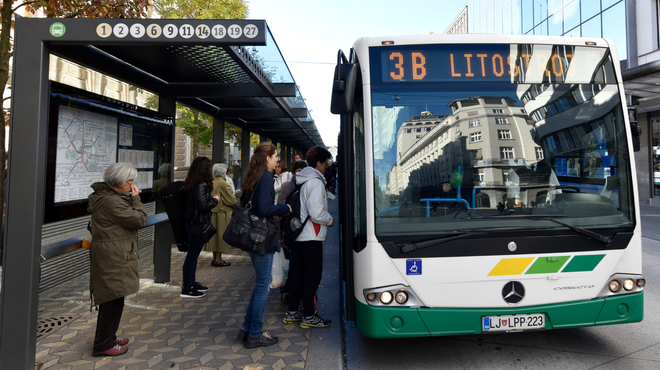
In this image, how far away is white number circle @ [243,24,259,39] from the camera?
333cm

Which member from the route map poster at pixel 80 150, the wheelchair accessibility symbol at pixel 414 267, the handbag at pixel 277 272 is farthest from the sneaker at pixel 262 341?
the route map poster at pixel 80 150

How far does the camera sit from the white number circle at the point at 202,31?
3330 millimetres

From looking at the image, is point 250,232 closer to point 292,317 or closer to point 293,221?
point 293,221

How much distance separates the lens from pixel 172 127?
20.1 ft

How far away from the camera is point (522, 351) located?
12.4ft

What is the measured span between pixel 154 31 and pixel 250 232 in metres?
1.71

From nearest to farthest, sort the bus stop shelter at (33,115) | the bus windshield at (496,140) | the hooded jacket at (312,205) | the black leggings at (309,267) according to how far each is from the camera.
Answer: the bus stop shelter at (33,115), the bus windshield at (496,140), the hooded jacket at (312,205), the black leggings at (309,267)

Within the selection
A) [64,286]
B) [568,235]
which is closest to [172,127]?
[64,286]

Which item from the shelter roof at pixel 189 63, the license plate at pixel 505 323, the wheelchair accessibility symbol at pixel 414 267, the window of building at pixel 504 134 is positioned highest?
the shelter roof at pixel 189 63

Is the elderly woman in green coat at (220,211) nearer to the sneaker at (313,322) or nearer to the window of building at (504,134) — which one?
the sneaker at (313,322)

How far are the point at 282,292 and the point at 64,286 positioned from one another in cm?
291

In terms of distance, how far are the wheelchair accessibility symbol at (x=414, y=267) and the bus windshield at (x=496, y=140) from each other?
0.66 ft

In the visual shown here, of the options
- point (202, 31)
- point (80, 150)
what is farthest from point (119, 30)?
point (80, 150)

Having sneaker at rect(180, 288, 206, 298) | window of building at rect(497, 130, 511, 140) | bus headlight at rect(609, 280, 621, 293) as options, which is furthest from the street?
sneaker at rect(180, 288, 206, 298)
